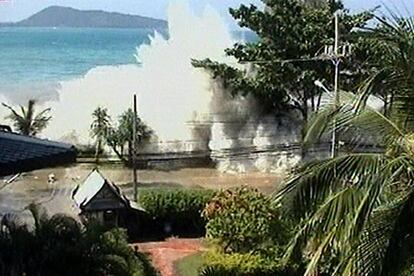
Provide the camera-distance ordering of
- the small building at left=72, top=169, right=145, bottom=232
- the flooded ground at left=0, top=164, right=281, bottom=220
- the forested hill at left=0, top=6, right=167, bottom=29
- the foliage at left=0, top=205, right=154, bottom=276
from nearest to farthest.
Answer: the foliage at left=0, top=205, right=154, bottom=276
the small building at left=72, top=169, right=145, bottom=232
the flooded ground at left=0, top=164, right=281, bottom=220
the forested hill at left=0, top=6, right=167, bottom=29

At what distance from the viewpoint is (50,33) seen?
61062 millimetres

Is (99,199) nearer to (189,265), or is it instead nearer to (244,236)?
(189,265)

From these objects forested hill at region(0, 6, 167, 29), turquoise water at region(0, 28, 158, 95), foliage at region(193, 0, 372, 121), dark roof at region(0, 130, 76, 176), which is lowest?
dark roof at region(0, 130, 76, 176)

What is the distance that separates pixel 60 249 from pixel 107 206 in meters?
7.44

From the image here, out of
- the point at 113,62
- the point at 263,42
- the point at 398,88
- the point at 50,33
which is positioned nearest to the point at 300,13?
the point at 263,42

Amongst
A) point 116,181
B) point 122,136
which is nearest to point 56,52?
point 122,136

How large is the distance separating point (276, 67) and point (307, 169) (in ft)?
62.4

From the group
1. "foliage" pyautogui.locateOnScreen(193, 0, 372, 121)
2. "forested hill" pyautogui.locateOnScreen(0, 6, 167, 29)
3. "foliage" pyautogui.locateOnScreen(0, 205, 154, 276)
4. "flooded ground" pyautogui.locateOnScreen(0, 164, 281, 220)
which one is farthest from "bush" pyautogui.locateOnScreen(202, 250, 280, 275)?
"forested hill" pyautogui.locateOnScreen(0, 6, 167, 29)

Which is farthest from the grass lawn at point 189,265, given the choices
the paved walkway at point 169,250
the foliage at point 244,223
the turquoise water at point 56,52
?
the turquoise water at point 56,52

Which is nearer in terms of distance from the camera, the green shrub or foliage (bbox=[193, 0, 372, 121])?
the green shrub

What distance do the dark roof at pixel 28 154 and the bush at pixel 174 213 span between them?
38.1 feet

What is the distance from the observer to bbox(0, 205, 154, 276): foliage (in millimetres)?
10297

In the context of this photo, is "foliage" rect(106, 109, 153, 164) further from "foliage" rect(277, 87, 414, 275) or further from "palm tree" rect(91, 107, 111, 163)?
"foliage" rect(277, 87, 414, 275)

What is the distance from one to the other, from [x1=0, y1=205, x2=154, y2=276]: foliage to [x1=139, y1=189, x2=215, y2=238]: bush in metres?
7.37
